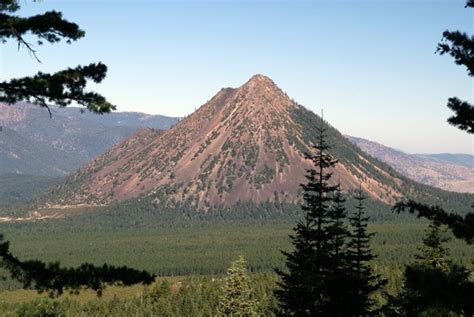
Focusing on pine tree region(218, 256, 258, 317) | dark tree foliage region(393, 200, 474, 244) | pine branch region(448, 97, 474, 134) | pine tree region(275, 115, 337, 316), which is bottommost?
pine tree region(218, 256, 258, 317)

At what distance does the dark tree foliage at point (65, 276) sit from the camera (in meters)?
16.9

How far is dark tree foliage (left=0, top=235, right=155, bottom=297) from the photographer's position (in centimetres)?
1689

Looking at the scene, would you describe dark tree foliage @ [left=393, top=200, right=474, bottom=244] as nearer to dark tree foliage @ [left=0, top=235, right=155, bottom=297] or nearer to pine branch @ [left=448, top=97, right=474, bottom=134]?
pine branch @ [left=448, top=97, right=474, bottom=134]

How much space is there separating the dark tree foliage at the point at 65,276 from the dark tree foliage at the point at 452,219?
26.9 ft

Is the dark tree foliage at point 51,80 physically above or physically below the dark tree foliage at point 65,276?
above

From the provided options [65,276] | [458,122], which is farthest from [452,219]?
[65,276]

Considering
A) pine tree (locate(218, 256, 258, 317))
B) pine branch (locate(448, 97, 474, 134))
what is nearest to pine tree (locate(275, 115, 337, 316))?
pine branch (locate(448, 97, 474, 134))

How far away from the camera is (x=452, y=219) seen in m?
16.0

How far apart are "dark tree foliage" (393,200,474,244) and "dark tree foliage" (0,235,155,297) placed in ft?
26.9

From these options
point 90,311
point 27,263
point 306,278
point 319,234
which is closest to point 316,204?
point 319,234

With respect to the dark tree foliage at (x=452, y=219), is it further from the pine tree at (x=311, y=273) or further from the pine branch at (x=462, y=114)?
the pine tree at (x=311, y=273)

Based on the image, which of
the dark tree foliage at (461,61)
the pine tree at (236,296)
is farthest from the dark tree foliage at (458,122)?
the pine tree at (236,296)

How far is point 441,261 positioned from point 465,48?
24.6 m

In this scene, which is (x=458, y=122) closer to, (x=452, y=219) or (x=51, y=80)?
(x=452, y=219)
